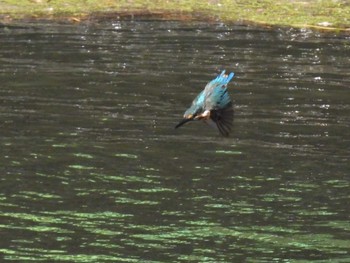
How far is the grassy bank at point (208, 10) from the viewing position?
18.6 metres

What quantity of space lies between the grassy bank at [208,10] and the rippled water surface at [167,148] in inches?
22.8

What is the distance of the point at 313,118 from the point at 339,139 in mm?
939

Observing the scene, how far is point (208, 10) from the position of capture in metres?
19.2

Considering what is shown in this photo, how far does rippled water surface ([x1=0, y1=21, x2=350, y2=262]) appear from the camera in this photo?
9.45 m

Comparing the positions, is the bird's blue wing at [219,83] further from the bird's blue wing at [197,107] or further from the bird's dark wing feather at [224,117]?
the bird's dark wing feather at [224,117]

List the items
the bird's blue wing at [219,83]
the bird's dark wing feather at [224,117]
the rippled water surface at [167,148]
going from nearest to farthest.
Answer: the bird's dark wing feather at [224,117]
the bird's blue wing at [219,83]
the rippled water surface at [167,148]

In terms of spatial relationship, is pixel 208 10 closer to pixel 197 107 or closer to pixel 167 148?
pixel 167 148

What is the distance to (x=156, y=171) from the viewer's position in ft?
36.8

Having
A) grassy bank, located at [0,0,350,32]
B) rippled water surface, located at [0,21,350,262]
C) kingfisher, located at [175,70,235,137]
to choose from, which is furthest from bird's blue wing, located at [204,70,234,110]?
grassy bank, located at [0,0,350,32]

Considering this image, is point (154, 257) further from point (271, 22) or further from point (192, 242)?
point (271, 22)

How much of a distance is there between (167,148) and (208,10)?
747cm

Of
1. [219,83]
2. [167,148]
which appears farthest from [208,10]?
[219,83]

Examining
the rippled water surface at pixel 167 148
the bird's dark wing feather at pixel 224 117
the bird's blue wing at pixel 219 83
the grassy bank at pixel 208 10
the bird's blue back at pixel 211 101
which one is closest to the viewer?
the bird's dark wing feather at pixel 224 117

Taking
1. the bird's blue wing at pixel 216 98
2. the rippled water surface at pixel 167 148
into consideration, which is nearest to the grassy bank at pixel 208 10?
the rippled water surface at pixel 167 148
